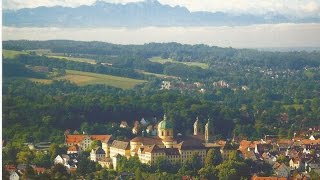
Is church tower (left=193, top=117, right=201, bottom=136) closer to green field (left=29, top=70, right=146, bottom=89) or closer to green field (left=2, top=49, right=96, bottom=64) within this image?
green field (left=29, top=70, right=146, bottom=89)

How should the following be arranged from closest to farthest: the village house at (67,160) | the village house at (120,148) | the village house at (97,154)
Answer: the village house at (67,160) < the village house at (97,154) < the village house at (120,148)

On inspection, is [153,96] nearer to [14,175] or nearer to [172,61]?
[14,175]

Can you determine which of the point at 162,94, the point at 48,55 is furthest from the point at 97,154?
the point at 48,55

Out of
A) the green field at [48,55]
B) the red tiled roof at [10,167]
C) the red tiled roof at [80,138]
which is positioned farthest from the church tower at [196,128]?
the green field at [48,55]

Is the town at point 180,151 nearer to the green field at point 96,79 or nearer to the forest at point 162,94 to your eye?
the forest at point 162,94

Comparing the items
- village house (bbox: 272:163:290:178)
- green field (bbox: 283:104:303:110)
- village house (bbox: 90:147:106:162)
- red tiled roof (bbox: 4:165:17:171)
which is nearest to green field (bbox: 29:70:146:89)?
→ green field (bbox: 283:104:303:110)

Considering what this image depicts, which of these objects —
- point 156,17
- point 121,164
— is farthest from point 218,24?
point 121,164
